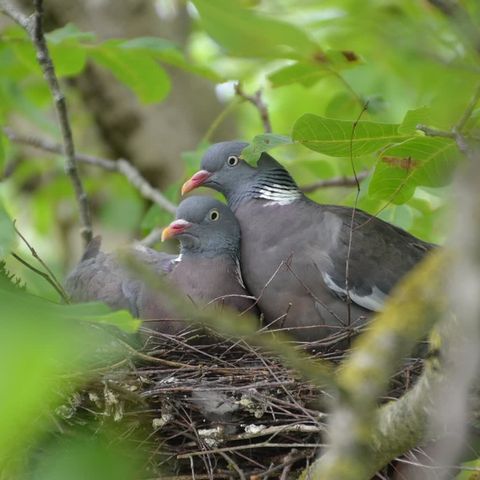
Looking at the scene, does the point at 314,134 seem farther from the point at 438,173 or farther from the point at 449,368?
the point at 449,368

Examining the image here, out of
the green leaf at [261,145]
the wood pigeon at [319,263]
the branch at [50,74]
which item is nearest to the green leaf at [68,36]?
the branch at [50,74]

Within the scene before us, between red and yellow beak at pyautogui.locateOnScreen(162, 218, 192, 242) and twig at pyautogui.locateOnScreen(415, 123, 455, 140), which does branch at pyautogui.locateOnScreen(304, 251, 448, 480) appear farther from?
red and yellow beak at pyautogui.locateOnScreen(162, 218, 192, 242)

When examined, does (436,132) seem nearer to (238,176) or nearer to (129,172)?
(238,176)

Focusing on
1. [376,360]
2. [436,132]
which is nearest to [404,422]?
[376,360]

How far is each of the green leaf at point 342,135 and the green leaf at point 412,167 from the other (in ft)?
0.27

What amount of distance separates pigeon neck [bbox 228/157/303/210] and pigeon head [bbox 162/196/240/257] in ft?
0.35

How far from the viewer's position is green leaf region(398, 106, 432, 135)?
2.84 meters

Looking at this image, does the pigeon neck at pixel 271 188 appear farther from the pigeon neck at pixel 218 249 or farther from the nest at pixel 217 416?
the nest at pixel 217 416

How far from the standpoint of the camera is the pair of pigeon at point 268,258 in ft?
12.6

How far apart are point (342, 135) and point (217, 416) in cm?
104

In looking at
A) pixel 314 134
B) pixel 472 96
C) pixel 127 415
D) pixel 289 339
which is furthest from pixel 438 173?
pixel 127 415

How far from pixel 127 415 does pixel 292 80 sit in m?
1.87

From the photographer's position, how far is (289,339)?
3.85 meters

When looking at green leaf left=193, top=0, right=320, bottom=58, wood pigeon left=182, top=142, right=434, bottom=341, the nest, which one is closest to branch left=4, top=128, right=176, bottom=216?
wood pigeon left=182, top=142, right=434, bottom=341
